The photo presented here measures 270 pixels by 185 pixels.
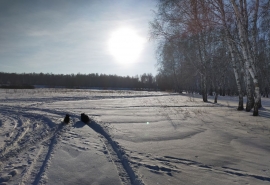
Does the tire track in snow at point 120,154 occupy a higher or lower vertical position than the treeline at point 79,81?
lower

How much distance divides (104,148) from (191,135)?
8.20 ft

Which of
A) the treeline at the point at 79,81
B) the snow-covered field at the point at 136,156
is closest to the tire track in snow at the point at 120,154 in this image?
the snow-covered field at the point at 136,156

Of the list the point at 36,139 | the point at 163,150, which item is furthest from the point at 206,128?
the point at 36,139

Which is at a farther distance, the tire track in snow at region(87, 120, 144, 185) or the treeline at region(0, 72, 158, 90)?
the treeline at region(0, 72, 158, 90)

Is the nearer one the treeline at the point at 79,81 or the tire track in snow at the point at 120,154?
the tire track in snow at the point at 120,154

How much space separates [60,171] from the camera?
2996 millimetres

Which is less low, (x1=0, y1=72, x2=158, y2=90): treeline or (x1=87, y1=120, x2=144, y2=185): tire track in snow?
(x1=0, y1=72, x2=158, y2=90): treeline

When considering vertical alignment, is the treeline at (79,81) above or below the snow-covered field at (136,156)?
above

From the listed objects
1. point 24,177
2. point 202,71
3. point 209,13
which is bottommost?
point 24,177

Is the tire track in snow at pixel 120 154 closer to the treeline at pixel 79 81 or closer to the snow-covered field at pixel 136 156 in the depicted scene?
the snow-covered field at pixel 136 156

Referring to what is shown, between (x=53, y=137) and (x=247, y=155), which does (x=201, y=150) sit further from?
(x=53, y=137)

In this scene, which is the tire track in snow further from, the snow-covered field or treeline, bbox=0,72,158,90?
treeline, bbox=0,72,158,90

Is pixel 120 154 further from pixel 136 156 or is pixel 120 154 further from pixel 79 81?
pixel 79 81

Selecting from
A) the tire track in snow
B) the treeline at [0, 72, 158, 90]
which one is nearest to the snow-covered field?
the tire track in snow
